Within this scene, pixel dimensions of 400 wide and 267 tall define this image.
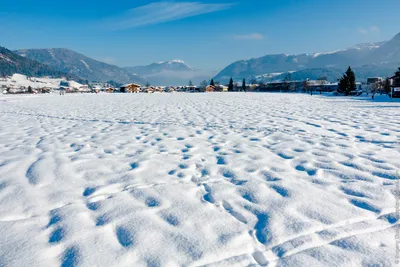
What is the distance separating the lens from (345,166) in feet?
11.9

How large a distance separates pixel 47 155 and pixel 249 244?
4.00 metres

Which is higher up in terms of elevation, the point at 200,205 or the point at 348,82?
the point at 348,82

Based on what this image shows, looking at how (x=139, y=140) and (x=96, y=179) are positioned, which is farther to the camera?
(x=139, y=140)

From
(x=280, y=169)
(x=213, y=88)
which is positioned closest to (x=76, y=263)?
(x=280, y=169)

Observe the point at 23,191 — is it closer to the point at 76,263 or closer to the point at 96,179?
the point at 96,179

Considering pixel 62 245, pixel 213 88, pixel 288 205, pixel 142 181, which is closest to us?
pixel 62 245

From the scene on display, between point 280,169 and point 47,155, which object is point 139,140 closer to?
point 47,155

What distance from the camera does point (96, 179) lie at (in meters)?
3.29

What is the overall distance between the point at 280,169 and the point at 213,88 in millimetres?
112728

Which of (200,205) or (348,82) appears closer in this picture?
(200,205)

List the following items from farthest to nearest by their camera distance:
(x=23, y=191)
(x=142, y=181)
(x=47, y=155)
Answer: (x=47, y=155) → (x=142, y=181) → (x=23, y=191)

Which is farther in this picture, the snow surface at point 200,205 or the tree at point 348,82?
the tree at point 348,82

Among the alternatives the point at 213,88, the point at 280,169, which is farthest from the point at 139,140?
the point at 213,88

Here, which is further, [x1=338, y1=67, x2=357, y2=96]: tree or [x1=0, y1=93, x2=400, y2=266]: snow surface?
[x1=338, y1=67, x2=357, y2=96]: tree
